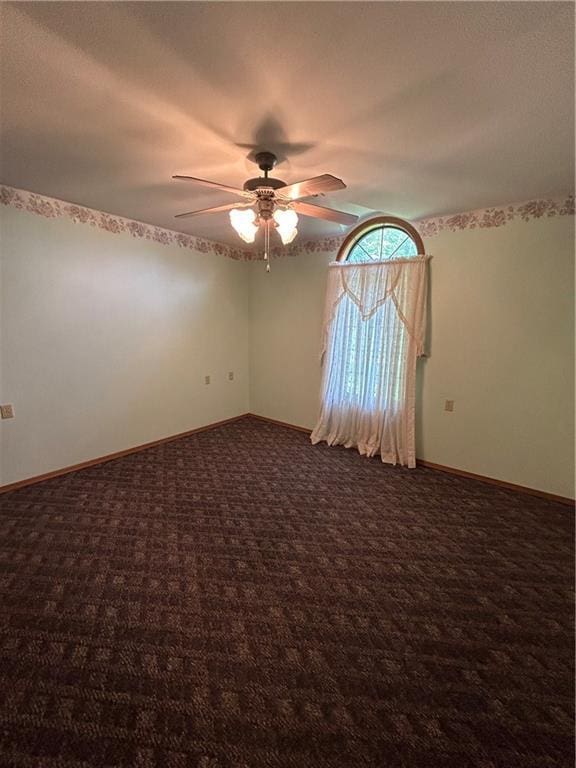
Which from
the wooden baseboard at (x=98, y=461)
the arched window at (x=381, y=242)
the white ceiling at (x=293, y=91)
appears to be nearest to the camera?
the white ceiling at (x=293, y=91)

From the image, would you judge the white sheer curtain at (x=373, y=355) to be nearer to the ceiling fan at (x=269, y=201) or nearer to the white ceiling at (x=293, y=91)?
the white ceiling at (x=293, y=91)

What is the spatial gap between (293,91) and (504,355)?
2.51 metres

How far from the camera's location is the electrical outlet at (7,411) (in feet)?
8.97

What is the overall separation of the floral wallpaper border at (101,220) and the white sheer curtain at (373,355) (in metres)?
1.56

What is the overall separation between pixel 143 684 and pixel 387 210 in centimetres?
339

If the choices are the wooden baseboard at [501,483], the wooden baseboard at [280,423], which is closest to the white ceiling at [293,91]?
the wooden baseboard at [501,483]

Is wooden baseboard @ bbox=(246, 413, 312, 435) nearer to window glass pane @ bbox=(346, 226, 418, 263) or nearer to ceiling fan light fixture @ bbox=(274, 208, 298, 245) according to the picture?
window glass pane @ bbox=(346, 226, 418, 263)

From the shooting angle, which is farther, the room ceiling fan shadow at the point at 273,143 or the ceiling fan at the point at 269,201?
the ceiling fan at the point at 269,201

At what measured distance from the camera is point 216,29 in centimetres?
112

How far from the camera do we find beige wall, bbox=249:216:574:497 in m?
2.68

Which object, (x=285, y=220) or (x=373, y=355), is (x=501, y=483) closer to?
(x=373, y=355)

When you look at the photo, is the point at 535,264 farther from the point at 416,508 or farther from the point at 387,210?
the point at 416,508

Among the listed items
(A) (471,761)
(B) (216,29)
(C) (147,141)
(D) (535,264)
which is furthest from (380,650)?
(D) (535,264)

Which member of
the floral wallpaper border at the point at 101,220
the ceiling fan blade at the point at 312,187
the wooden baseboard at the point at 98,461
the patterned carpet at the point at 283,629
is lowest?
the patterned carpet at the point at 283,629
